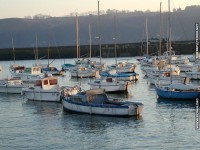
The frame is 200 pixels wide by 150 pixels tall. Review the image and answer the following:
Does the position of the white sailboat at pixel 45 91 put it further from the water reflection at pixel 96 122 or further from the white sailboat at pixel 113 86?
the water reflection at pixel 96 122

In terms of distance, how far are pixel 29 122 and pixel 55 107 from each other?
6200mm

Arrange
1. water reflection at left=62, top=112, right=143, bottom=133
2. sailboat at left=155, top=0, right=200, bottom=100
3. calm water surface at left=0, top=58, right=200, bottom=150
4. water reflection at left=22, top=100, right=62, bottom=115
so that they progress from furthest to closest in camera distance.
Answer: sailboat at left=155, top=0, right=200, bottom=100 < water reflection at left=22, top=100, right=62, bottom=115 < water reflection at left=62, top=112, right=143, bottom=133 < calm water surface at left=0, top=58, right=200, bottom=150

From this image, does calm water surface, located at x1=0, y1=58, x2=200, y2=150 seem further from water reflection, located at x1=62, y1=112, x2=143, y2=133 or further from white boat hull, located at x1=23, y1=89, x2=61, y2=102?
white boat hull, located at x1=23, y1=89, x2=61, y2=102

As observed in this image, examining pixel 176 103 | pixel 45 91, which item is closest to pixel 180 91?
pixel 176 103

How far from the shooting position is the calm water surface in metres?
31.2

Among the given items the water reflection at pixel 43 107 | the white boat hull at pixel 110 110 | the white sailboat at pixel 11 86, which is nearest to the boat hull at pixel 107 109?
the white boat hull at pixel 110 110

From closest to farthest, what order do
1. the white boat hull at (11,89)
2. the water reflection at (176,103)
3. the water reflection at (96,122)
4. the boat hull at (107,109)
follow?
the water reflection at (96,122) → the boat hull at (107,109) → the water reflection at (176,103) → the white boat hull at (11,89)

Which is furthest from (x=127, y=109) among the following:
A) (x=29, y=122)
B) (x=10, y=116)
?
(x=10, y=116)

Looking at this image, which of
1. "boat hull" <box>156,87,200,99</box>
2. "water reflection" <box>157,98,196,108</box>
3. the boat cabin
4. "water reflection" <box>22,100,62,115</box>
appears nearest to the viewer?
"water reflection" <box>22,100,62,115</box>

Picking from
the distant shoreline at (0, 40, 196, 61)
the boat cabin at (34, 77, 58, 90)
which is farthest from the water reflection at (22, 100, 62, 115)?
the distant shoreline at (0, 40, 196, 61)

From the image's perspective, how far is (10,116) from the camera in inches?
1657

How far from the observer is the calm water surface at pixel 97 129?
31.2 m

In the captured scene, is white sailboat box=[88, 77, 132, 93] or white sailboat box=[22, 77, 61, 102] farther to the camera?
white sailboat box=[88, 77, 132, 93]

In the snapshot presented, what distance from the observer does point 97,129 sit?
35.3 meters
